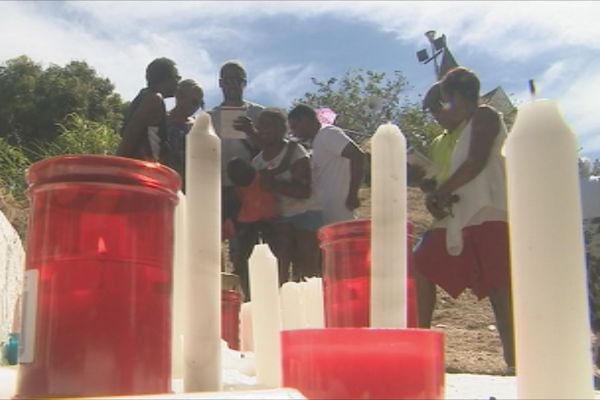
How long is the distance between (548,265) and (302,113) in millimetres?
3212

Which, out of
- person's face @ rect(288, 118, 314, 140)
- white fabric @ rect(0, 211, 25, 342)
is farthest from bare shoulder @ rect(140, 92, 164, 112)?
white fabric @ rect(0, 211, 25, 342)

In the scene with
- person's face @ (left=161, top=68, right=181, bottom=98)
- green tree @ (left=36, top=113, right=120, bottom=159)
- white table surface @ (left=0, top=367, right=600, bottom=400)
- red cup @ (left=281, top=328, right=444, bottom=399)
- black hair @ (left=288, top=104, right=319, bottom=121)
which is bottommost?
white table surface @ (left=0, top=367, right=600, bottom=400)

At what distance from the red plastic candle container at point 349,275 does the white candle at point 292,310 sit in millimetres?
39

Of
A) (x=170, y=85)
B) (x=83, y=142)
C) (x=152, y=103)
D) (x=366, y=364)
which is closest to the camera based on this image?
(x=366, y=364)

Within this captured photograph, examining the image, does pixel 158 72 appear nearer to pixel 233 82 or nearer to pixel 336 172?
pixel 233 82

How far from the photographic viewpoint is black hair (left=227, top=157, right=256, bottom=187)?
3.65 meters

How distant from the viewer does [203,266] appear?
0.83 m

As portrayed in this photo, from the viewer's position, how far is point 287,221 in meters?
3.66

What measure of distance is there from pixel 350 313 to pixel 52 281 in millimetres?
450

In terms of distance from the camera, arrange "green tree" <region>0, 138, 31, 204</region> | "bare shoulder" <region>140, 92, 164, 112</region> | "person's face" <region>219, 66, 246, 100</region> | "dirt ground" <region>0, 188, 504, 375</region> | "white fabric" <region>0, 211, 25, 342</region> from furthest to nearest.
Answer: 1. "green tree" <region>0, 138, 31, 204</region>
2. "dirt ground" <region>0, 188, 504, 375</region>
3. "person's face" <region>219, 66, 246, 100</region>
4. "bare shoulder" <region>140, 92, 164, 112</region>
5. "white fabric" <region>0, 211, 25, 342</region>

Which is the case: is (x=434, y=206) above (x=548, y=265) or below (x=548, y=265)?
above

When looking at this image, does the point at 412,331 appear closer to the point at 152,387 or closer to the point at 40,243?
the point at 152,387

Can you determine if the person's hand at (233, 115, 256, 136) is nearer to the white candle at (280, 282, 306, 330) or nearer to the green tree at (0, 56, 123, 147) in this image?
the white candle at (280, 282, 306, 330)

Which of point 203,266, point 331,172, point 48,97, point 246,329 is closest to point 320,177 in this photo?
point 331,172
